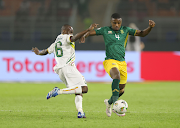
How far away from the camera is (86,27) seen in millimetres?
17672

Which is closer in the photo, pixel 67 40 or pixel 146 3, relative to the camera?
pixel 67 40

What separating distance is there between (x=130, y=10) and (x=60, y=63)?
13.7 m

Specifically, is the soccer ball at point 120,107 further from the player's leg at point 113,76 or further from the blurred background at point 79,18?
the blurred background at point 79,18

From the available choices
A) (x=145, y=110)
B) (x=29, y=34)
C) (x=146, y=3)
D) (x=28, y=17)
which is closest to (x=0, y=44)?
(x=29, y=34)

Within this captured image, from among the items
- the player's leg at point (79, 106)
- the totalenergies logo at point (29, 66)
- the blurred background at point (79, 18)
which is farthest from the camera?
the blurred background at point (79, 18)

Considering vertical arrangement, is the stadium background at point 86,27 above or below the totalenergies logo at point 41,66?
above

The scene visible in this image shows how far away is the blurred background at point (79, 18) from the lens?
52.2ft

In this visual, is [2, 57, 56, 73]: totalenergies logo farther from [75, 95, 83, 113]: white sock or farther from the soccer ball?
the soccer ball

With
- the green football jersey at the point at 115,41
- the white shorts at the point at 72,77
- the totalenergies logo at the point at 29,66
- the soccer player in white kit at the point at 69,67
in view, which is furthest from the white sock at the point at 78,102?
the totalenergies logo at the point at 29,66

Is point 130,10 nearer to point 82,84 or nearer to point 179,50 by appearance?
point 179,50

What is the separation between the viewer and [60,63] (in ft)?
19.0

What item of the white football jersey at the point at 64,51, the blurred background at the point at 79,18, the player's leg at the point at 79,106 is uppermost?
the blurred background at the point at 79,18

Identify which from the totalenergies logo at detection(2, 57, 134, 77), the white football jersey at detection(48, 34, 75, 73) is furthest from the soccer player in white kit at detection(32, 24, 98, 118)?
the totalenergies logo at detection(2, 57, 134, 77)

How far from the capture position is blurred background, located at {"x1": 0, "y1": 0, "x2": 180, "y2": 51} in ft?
52.2
